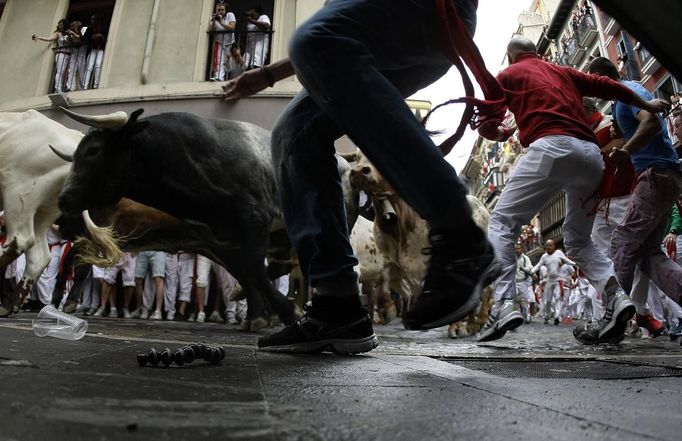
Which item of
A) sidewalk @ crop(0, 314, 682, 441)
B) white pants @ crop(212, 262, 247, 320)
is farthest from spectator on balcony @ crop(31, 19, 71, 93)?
sidewalk @ crop(0, 314, 682, 441)

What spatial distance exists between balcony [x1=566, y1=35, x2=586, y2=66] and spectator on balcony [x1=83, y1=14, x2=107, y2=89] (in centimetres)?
2709

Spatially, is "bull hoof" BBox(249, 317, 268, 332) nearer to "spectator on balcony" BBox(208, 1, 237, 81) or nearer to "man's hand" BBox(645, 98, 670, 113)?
"man's hand" BBox(645, 98, 670, 113)

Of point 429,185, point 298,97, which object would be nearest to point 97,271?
point 298,97

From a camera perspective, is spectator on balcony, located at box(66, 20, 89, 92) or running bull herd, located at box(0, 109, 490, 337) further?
spectator on balcony, located at box(66, 20, 89, 92)

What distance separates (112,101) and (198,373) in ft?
42.6

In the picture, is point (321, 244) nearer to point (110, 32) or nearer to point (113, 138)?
point (113, 138)

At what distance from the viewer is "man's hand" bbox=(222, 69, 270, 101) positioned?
84.1 inches

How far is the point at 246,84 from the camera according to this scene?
85.1 inches

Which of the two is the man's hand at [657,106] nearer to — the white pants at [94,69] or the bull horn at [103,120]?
the bull horn at [103,120]

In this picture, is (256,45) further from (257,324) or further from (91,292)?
(257,324)

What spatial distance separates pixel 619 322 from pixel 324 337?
212 cm

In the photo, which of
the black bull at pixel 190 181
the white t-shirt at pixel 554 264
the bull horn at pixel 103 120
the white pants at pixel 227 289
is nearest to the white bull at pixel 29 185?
the black bull at pixel 190 181

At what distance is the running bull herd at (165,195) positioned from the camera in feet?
13.4

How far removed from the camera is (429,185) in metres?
1.45
